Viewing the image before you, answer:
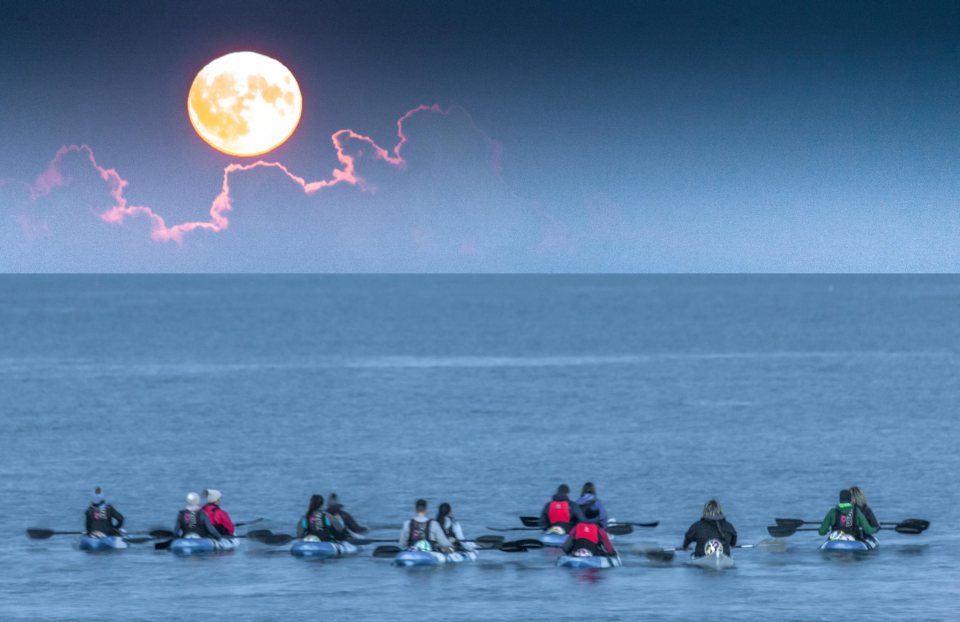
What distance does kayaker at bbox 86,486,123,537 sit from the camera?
153 ft

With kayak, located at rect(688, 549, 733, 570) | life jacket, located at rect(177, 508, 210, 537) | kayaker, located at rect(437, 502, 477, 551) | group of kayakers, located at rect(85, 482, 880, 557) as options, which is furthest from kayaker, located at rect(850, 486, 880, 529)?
life jacket, located at rect(177, 508, 210, 537)

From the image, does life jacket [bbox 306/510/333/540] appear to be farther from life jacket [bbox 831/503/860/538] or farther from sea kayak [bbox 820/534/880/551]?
life jacket [bbox 831/503/860/538]

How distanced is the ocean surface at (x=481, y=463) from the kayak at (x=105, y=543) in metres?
0.60

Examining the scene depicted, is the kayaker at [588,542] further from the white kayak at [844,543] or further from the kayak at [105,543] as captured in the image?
the kayak at [105,543]

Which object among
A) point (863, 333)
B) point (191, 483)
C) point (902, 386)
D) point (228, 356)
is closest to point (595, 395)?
point (902, 386)

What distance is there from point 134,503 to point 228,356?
94193mm

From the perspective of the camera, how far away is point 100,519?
46656mm

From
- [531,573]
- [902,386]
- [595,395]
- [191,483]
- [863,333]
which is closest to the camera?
[531,573]

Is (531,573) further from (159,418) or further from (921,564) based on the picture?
(159,418)

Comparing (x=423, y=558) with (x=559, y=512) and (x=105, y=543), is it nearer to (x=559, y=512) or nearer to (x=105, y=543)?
(x=559, y=512)

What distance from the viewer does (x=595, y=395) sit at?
108 meters

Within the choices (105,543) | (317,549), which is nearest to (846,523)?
(317,549)

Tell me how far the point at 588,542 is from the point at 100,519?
48.7 feet

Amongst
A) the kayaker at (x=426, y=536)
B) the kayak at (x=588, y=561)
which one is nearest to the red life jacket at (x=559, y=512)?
the kayak at (x=588, y=561)
